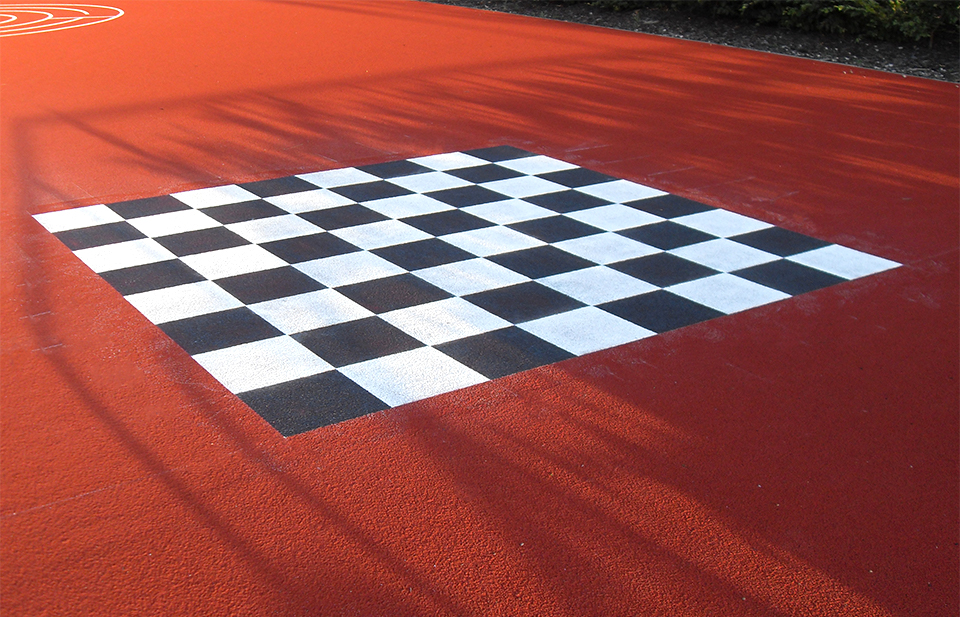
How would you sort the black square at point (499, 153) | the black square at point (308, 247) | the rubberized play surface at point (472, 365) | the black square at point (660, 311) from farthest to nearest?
the black square at point (499, 153)
the black square at point (308, 247)
the black square at point (660, 311)
the rubberized play surface at point (472, 365)

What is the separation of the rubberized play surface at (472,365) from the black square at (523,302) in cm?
1

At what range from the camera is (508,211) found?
3.75 metres

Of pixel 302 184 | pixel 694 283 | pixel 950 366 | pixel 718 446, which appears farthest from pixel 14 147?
pixel 950 366

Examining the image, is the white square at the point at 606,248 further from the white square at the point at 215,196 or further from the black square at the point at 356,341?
the white square at the point at 215,196

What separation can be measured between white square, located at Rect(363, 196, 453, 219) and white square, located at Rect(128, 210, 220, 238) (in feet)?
2.11

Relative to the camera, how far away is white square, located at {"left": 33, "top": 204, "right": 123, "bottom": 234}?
3426 millimetres

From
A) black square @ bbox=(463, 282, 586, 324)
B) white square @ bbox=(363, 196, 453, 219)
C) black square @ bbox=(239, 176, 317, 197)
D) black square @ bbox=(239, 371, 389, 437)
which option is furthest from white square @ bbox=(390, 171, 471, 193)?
black square @ bbox=(239, 371, 389, 437)

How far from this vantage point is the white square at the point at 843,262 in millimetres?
3229

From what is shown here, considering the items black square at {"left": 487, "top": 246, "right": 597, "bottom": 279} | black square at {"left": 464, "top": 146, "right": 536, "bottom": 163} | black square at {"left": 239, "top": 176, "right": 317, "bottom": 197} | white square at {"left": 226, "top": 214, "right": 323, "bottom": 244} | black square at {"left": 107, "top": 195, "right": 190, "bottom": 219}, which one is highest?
black square at {"left": 464, "top": 146, "right": 536, "bottom": 163}

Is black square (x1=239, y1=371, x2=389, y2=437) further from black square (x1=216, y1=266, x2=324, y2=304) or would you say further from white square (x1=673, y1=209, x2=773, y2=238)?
white square (x1=673, y1=209, x2=773, y2=238)

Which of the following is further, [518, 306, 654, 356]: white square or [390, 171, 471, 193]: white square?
[390, 171, 471, 193]: white square

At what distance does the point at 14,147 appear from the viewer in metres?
4.40

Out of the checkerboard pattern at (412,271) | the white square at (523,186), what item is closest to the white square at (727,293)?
the checkerboard pattern at (412,271)

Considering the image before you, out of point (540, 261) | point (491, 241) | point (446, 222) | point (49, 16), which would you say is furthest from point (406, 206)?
point (49, 16)
